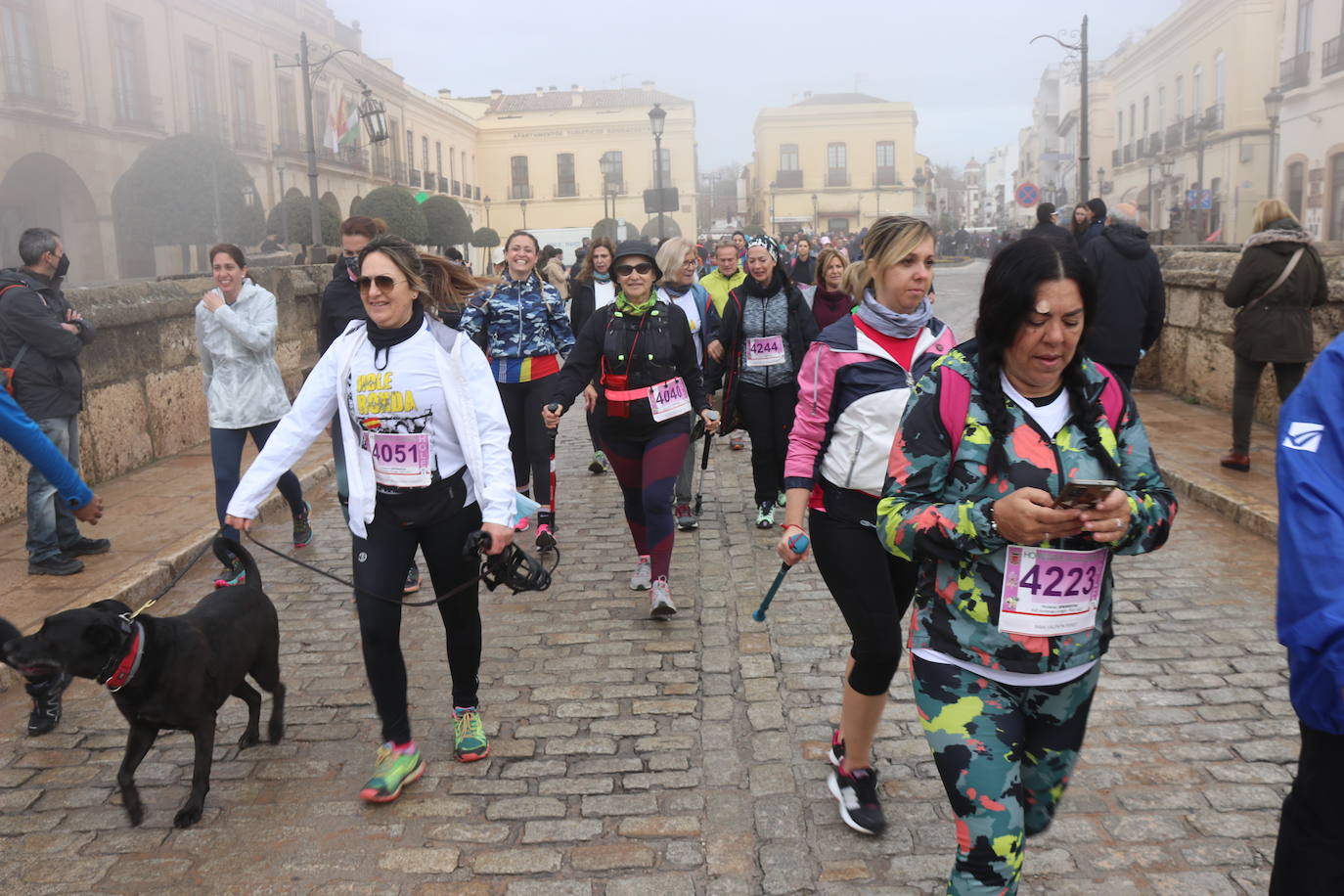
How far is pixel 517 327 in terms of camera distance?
697 cm

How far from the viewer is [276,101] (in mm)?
34375

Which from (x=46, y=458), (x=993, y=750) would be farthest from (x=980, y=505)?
(x=46, y=458)

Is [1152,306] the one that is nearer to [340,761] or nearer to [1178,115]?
[340,761]

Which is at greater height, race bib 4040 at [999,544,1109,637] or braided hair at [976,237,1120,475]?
braided hair at [976,237,1120,475]

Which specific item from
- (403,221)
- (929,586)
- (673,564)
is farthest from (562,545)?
(403,221)

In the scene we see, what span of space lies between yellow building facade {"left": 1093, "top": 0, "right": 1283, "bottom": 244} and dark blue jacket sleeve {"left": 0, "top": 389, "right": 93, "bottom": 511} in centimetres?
3089

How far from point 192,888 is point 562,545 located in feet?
13.2

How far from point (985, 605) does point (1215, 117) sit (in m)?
40.7

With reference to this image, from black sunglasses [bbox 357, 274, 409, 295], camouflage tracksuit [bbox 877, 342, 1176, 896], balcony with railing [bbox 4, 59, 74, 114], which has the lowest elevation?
camouflage tracksuit [bbox 877, 342, 1176, 896]

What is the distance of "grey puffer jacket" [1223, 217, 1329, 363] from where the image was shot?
7.58m

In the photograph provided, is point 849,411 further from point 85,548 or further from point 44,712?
point 85,548

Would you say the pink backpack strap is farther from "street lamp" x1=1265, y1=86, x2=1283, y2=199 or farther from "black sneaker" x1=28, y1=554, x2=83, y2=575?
"street lamp" x1=1265, y1=86, x2=1283, y2=199

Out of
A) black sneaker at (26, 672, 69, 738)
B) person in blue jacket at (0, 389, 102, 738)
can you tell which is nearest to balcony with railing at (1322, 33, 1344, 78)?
person in blue jacket at (0, 389, 102, 738)

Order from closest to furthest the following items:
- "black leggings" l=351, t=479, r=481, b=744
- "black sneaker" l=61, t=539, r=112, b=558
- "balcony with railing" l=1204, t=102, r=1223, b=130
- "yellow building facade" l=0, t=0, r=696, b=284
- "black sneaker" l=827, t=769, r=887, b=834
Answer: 1. "black sneaker" l=827, t=769, r=887, b=834
2. "black leggings" l=351, t=479, r=481, b=744
3. "black sneaker" l=61, t=539, r=112, b=558
4. "yellow building facade" l=0, t=0, r=696, b=284
5. "balcony with railing" l=1204, t=102, r=1223, b=130
